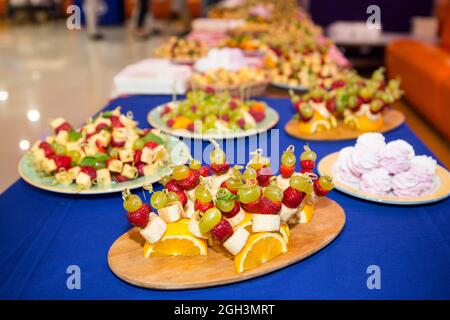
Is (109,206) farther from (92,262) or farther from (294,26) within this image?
(294,26)

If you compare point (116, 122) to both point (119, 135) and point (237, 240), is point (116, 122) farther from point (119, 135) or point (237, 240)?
point (237, 240)

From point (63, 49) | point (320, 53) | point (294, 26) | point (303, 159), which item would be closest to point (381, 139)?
point (303, 159)

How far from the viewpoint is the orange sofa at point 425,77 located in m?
3.51

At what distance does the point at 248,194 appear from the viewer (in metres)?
0.90

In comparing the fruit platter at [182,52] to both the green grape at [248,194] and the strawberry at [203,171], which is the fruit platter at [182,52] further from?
the green grape at [248,194]

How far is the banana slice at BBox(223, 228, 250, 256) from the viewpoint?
0.92 metres

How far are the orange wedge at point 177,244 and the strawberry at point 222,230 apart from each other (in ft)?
0.24

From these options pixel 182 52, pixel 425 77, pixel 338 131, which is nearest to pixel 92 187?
pixel 338 131

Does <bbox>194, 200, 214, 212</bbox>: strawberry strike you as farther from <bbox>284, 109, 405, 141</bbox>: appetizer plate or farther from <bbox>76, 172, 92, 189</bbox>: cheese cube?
<bbox>284, 109, 405, 141</bbox>: appetizer plate

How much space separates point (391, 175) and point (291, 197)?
381 millimetres

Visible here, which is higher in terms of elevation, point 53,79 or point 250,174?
point 250,174

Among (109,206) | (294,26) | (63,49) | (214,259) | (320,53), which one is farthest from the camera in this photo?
(63,49)
